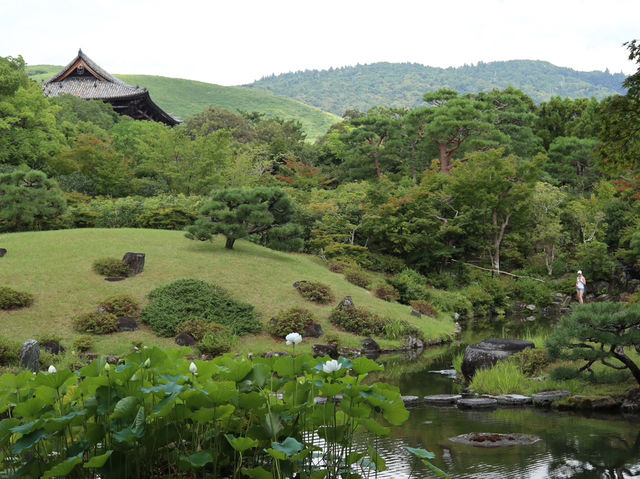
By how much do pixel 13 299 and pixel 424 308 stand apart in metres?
13.3

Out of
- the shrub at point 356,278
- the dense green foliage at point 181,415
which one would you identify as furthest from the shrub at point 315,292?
the dense green foliage at point 181,415

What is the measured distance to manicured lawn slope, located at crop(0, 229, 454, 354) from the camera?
15.4 meters

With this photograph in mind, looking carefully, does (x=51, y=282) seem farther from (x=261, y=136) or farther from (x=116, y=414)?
(x=261, y=136)

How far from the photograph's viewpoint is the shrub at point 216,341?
14.7 metres

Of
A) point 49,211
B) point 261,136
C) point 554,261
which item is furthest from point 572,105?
point 49,211

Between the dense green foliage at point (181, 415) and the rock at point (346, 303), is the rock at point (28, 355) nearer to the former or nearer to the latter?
the dense green foliage at point (181, 415)

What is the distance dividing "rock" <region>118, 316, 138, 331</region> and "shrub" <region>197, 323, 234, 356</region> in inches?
77.5

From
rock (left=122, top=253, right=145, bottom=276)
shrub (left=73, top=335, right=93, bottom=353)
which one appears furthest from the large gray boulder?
rock (left=122, top=253, right=145, bottom=276)

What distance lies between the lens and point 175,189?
1196 inches

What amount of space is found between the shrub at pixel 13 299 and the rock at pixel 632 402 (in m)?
14.3

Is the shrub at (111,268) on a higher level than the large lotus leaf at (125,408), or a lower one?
lower

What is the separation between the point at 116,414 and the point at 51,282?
1468cm

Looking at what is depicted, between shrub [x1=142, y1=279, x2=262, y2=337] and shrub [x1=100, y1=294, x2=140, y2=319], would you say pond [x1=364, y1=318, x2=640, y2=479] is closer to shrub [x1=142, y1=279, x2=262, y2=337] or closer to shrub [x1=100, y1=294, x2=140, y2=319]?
shrub [x1=142, y1=279, x2=262, y2=337]

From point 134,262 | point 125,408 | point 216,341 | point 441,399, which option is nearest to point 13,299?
point 134,262
